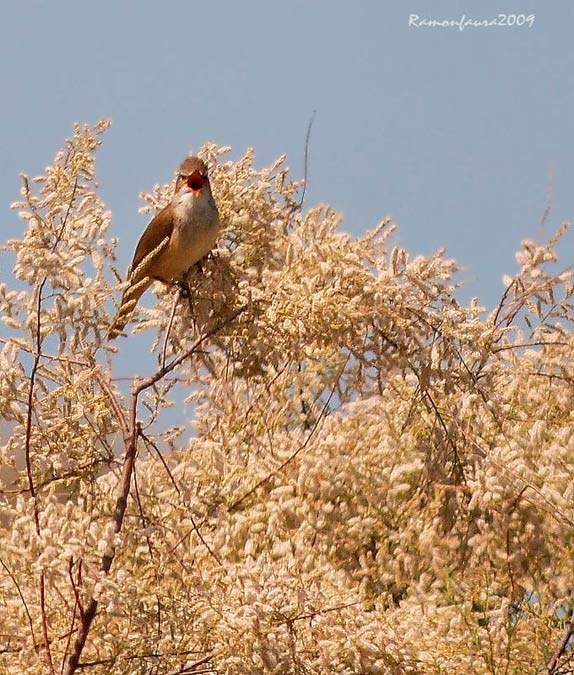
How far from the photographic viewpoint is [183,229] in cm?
301

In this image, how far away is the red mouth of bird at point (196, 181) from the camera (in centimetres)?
322

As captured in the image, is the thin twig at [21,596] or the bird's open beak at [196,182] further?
the bird's open beak at [196,182]

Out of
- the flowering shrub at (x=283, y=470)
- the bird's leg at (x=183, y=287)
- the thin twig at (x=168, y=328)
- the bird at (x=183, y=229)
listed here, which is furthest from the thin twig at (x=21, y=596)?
the bird's leg at (x=183, y=287)

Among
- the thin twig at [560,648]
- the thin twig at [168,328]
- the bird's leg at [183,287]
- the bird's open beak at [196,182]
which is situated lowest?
the thin twig at [560,648]

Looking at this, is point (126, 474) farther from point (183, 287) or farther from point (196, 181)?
point (196, 181)

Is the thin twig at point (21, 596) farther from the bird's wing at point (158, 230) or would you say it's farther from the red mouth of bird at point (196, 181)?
the red mouth of bird at point (196, 181)

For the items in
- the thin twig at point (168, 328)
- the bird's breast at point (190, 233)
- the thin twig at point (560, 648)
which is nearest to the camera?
the thin twig at point (560, 648)

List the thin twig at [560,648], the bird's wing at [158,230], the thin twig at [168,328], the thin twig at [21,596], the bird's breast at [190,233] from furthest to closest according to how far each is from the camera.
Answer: the bird's wing at [158,230] < the bird's breast at [190,233] < the thin twig at [168,328] < the thin twig at [560,648] < the thin twig at [21,596]

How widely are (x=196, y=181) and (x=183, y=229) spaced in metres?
0.27

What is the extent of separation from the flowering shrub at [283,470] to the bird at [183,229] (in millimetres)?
44

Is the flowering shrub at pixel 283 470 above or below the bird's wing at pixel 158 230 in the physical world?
below

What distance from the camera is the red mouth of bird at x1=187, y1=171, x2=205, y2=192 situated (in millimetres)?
3223

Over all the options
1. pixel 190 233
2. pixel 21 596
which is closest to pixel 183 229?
pixel 190 233

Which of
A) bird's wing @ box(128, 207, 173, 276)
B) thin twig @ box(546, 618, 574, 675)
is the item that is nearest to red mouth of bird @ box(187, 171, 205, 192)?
bird's wing @ box(128, 207, 173, 276)
